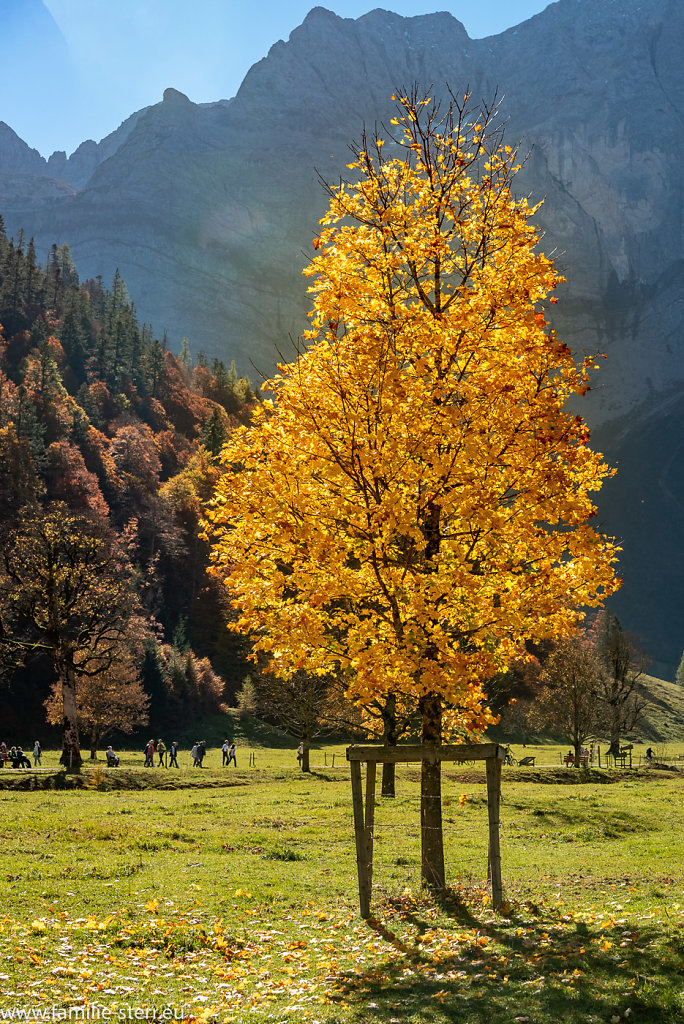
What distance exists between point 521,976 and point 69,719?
32069 millimetres

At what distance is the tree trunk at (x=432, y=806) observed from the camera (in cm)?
1365

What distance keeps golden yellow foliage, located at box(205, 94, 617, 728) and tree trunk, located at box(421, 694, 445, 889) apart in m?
1.60

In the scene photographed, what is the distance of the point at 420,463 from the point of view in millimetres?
12320

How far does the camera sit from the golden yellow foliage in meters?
11.8

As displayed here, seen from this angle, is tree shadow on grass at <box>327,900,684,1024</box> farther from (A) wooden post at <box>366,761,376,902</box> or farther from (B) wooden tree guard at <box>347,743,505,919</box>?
(A) wooden post at <box>366,761,376,902</box>

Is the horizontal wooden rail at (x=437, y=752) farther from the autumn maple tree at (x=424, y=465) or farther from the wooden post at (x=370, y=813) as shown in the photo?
the autumn maple tree at (x=424, y=465)

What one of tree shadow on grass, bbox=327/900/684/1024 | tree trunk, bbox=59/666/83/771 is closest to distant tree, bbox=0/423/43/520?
tree trunk, bbox=59/666/83/771

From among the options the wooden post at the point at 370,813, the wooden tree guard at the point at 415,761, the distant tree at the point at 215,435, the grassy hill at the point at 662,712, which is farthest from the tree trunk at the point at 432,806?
the distant tree at the point at 215,435

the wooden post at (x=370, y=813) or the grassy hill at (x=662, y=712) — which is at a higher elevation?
the wooden post at (x=370, y=813)

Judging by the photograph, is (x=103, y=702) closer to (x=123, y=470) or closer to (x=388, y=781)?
(x=388, y=781)

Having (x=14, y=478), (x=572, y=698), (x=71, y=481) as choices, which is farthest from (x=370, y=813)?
(x=71, y=481)

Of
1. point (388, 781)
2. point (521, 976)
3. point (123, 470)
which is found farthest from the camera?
point (123, 470)

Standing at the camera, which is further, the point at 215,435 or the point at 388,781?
the point at 215,435

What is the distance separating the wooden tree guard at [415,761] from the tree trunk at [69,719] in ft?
88.7
